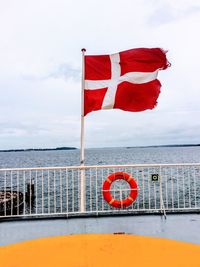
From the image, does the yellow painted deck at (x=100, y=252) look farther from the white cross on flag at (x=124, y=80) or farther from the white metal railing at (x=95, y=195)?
the white cross on flag at (x=124, y=80)

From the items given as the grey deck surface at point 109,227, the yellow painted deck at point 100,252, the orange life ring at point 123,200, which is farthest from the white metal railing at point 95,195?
the yellow painted deck at point 100,252

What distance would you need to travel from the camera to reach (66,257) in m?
3.51

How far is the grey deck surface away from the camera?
15.5ft

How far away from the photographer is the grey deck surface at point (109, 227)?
4730mm

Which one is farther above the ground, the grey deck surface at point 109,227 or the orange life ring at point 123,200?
the orange life ring at point 123,200

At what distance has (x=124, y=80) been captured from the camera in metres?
6.53

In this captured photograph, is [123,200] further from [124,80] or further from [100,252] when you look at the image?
[100,252]

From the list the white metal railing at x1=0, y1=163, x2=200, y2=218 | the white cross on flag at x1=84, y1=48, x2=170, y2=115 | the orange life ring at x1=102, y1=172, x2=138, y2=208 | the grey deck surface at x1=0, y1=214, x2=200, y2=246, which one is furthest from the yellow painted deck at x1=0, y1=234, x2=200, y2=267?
the white cross on flag at x1=84, y1=48, x2=170, y2=115

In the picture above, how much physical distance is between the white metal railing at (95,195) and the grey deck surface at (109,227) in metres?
0.27

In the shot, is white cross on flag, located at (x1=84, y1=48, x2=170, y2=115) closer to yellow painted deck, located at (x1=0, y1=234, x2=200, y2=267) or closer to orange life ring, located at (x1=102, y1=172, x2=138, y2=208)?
orange life ring, located at (x1=102, y1=172, x2=138, y2=208)

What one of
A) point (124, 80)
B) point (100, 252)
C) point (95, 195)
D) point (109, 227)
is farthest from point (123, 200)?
point (95, 195)

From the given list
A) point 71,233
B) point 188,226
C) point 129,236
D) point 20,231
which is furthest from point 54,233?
point 188,226

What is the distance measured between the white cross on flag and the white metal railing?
1.25m

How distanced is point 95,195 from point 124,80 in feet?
73.2
